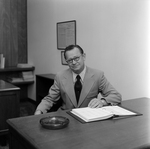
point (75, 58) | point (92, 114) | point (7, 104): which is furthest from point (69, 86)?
point (7, 104)

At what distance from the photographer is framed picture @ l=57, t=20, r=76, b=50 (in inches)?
159

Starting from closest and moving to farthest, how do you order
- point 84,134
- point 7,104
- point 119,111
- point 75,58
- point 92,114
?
point 84,134 < point 92,114 < point 119,111 < point 75,58 < point 7,104

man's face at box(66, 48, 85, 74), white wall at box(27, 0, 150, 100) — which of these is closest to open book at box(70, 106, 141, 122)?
man's face at box(66, 48, 85, 74)

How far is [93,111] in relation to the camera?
1.85 meters

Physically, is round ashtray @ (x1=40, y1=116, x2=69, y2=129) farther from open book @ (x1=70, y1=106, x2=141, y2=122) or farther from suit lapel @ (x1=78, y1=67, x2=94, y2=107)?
suit lapel @ (x1=78, y1=67, x2=94, y2=107)

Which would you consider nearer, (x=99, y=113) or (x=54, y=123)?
(x=54, y=123)

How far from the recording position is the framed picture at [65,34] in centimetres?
404

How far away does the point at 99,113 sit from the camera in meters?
1.79

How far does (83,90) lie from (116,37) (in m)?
1.18

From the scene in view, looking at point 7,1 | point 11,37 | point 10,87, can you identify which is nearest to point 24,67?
point 11,37

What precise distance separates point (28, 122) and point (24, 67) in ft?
12.8

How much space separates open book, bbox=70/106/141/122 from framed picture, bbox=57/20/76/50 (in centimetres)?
231

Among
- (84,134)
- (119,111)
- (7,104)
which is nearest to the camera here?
(84,134)

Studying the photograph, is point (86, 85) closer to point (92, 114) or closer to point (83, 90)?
point (83, 90)
